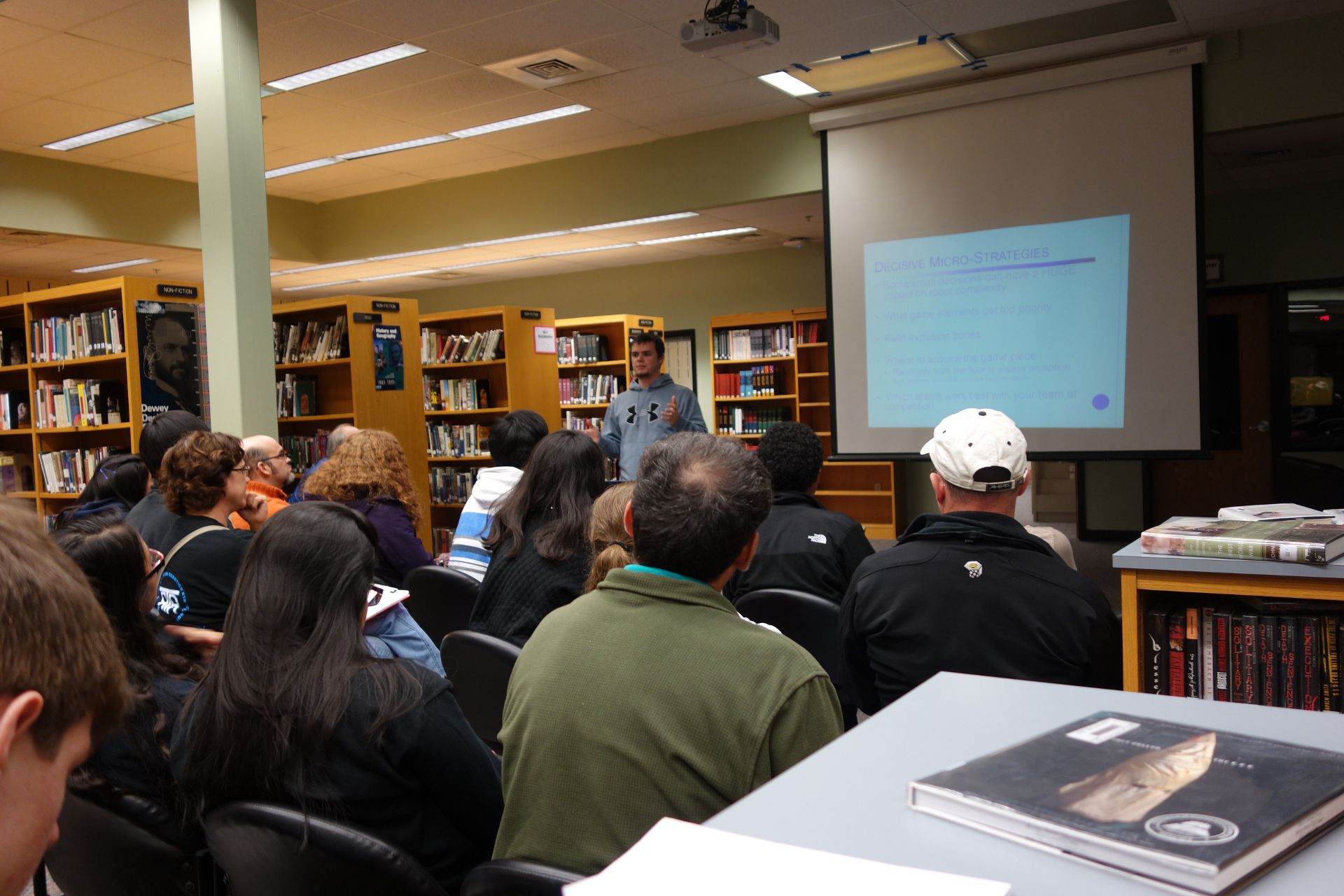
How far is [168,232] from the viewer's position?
7410 mm

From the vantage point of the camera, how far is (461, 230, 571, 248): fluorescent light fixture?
24.8ft

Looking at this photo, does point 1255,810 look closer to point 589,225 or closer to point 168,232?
point 589,225

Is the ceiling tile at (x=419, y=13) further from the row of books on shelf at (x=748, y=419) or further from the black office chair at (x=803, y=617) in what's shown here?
the row of books on shelf at (x=748, y=419)

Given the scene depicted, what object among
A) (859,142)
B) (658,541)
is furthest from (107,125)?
(658,541)

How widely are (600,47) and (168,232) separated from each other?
4.35 meters

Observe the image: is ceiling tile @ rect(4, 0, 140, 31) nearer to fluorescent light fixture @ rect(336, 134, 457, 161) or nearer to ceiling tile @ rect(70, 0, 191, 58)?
ceiling tile @ rect(70, 0, 191, 58)

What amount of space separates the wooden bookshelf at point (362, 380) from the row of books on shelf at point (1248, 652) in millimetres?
5060

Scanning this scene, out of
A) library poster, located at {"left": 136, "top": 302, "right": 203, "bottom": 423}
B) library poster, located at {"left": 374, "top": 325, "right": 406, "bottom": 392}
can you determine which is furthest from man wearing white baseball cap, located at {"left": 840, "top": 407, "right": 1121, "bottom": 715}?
library poster, located at {"left": 374, "top": 325, "right": 406, "bottom": 392}

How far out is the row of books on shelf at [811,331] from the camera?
872cm

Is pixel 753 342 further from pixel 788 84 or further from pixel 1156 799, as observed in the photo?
pixel 1156 799

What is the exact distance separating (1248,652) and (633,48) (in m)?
4.27

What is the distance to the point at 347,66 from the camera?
5.20 metres

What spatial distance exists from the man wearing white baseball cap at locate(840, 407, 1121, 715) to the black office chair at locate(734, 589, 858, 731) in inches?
20.1

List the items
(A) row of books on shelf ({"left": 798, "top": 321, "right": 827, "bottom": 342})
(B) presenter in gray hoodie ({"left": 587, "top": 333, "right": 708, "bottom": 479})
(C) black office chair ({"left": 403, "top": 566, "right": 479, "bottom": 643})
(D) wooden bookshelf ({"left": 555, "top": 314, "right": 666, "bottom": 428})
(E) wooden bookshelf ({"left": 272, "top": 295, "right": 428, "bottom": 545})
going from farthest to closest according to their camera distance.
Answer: (A) row of books on shelf ({"left": 798, "top": 321, "right": 827, "bottom": 342}) < (D) wooden bookshelf ({"left": 555, "top": 314, "right": 666, "bottom": 428}) < (E) wooden bookshelf ({"left": 272, "top": 295, "right": 428, "bottom": 545}) < (B) presenter in gray hoodie ({"left": 587, "top": 333, "right": 708, "bottom": 479}) < (C) black office chair ({"left": 403, "top": 566, "right": 479, "bottom": 643})
